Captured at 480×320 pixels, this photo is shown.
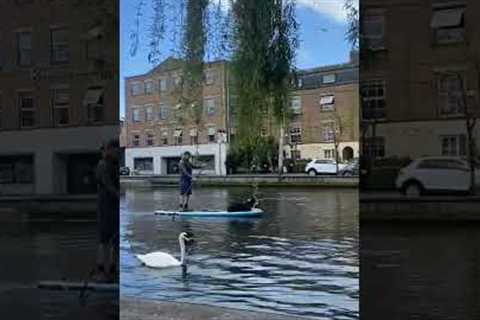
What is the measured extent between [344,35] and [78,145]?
6.63ft

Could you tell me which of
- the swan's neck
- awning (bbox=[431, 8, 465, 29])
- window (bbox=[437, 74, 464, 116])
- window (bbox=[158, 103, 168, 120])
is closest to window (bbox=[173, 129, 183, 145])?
window (bbox=[158, 103, 168, 120])

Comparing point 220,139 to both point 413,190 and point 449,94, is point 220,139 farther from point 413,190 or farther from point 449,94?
point 449,94

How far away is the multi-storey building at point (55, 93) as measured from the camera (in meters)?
5.12

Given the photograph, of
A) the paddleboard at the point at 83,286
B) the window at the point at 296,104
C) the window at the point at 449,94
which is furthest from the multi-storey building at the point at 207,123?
the paddleboard at the point at 83,286

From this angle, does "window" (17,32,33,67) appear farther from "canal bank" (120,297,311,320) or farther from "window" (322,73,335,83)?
"window" (322,73,335,83)

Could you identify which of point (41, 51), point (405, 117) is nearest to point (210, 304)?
point (405, 117)

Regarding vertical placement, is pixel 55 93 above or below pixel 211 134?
above

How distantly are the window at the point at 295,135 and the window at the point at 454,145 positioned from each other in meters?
0.99

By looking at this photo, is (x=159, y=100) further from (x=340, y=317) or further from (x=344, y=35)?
(x=340, y=317)

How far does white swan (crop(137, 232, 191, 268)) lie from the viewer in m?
5.11

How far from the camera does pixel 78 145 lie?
17.0 feet

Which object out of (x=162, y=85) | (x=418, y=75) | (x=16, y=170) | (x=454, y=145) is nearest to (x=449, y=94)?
(x=418, y=75)

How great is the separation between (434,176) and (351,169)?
552mm

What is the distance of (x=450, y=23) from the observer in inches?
184
